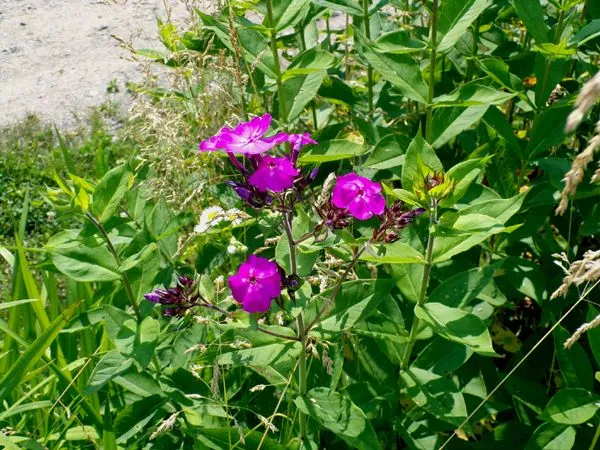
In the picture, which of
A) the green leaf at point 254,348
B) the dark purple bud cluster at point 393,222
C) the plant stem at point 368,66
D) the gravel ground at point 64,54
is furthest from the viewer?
the gravel ground at point 64,54

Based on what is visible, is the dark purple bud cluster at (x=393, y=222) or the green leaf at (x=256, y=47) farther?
the green leaf at (x=256, y=47)

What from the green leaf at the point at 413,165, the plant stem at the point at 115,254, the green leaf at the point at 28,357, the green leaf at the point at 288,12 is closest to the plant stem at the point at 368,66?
the green leaf at the point at 288,12

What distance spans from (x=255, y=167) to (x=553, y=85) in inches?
46.0

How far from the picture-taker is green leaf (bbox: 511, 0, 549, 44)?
2.30 meters

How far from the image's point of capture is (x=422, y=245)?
2.25 meters

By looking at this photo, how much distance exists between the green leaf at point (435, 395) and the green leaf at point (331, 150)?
2.16ft

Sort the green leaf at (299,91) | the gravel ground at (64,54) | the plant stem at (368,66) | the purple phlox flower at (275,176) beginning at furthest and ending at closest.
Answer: the gravel ground at (64,54), the plant stem at (368,66), the green leaf at (299,91), the purple phlox flower at (275,176)

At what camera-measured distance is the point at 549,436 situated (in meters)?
2.15

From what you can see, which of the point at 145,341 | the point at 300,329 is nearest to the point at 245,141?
the point at 300,329

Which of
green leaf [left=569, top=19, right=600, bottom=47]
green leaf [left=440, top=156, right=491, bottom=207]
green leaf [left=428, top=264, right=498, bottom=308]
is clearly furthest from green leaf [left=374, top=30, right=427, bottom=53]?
green leaf [left=428, top=264, right=498, bottom=308]

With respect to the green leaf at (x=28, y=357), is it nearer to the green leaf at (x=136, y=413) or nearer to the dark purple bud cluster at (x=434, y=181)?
the green leaf at (x=136, y=413)

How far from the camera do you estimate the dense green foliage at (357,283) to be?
1.96 m

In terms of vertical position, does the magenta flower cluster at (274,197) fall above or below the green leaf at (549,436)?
above

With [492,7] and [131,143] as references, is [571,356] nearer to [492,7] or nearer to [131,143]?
[492,7]
